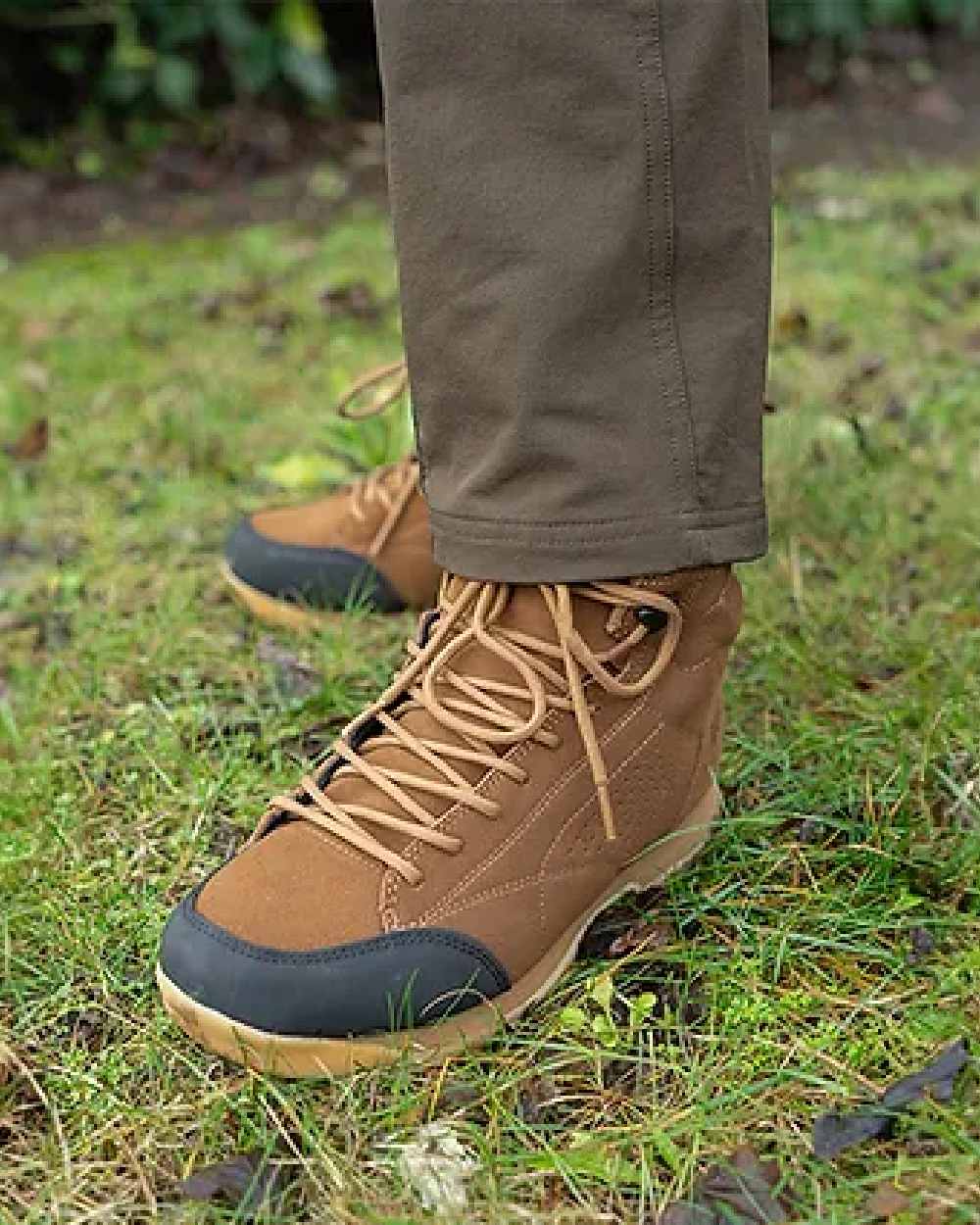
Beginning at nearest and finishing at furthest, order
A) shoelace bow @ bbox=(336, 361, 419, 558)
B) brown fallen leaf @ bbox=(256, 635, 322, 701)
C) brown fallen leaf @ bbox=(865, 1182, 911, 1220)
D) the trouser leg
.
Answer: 1. brown fallen leaf @ bbox=(865, 1182, 911, 1220)
2. the trouser leg
3. brown fallen leaf @ bbox=(256, 635, 322, 701)
4. shoelace bow @ bbox=(336, 361, 419, 558)

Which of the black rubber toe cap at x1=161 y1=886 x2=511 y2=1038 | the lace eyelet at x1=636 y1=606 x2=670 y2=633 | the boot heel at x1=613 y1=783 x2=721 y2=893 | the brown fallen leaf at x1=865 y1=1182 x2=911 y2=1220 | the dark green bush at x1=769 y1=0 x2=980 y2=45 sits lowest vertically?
the dark green bush at x1=769 y1=0 x2=980 y2=45

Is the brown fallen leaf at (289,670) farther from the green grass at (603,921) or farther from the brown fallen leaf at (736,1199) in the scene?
the brown fallen leaf at (736,1199)

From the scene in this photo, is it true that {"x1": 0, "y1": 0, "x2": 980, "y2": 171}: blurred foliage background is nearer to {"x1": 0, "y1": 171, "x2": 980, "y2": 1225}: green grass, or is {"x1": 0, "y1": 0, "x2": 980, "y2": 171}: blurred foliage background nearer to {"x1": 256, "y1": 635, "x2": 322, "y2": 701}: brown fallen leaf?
{"x1": 0, "y1": 171, "x2": 980, "y2": 1225}: green grass

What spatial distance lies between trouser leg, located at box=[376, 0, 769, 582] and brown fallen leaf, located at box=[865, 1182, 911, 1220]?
1.46 ft

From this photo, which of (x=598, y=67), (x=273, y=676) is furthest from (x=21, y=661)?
(x=598, y=67)

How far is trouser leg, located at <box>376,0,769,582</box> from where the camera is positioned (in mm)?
1063

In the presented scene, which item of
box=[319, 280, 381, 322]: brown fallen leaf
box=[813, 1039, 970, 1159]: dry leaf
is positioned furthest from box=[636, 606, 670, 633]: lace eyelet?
box=[319, 280, 381, 322]: brown fallen leaf

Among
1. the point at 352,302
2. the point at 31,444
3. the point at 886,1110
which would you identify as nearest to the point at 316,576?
the point at 31,444

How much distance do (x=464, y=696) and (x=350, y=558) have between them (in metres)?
0.62

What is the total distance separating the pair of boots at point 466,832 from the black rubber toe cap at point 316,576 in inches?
20.8

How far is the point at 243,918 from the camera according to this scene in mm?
1125

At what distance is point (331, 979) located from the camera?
3.62ft

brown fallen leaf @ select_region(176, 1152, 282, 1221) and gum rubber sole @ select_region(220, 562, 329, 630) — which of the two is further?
gum rubber sole @ select_region(220, 562, 329, 630)

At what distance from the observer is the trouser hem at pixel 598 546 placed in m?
1.13
